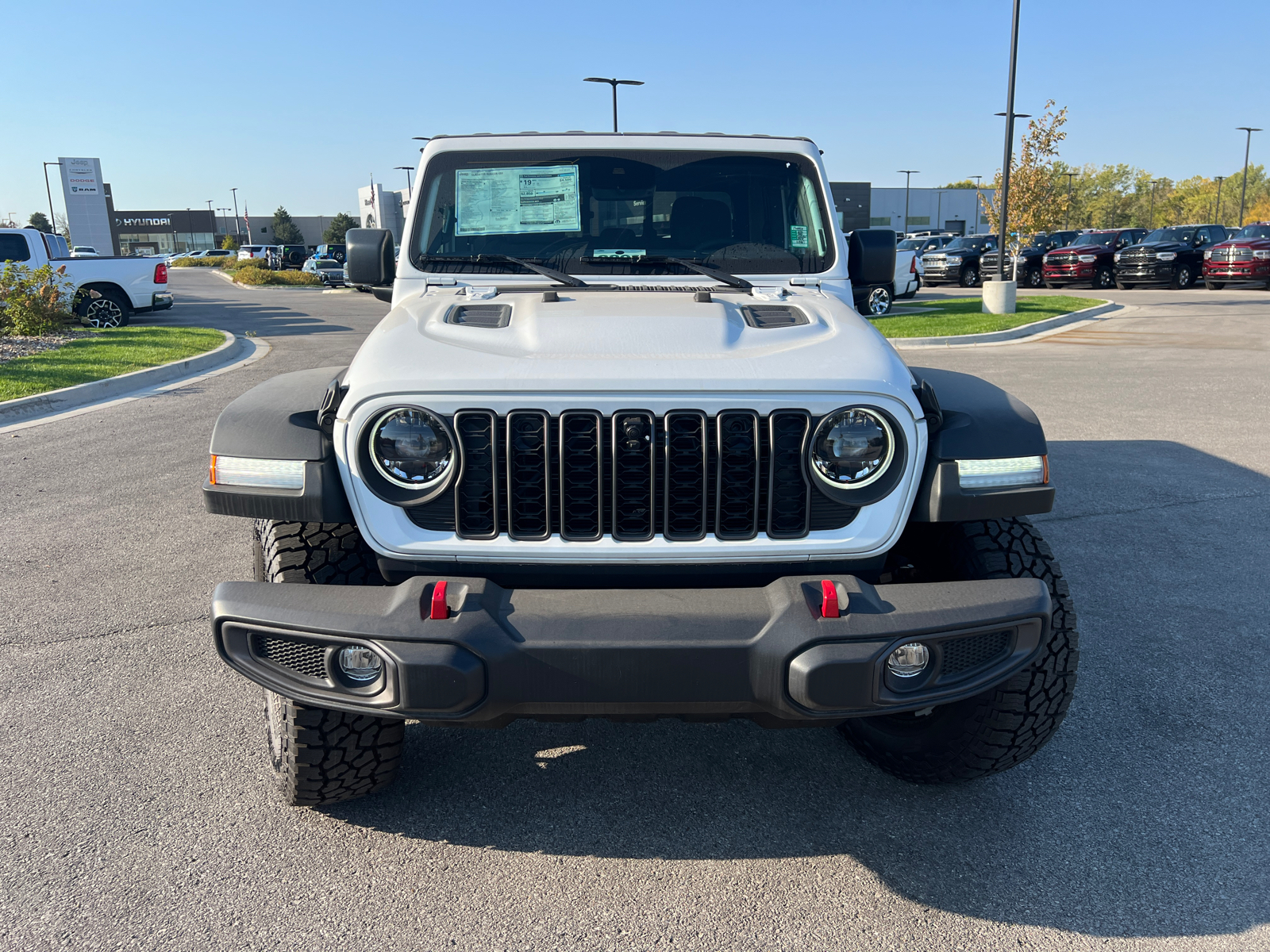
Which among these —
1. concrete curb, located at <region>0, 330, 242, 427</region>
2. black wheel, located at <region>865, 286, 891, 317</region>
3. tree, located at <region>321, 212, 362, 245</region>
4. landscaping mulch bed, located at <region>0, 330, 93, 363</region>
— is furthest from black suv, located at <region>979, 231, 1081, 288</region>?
tree, located at <region>321, 212, 362, 245</region>

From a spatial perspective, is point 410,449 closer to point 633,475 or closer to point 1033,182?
point 633,475

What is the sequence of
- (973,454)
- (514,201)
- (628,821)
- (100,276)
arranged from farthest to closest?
(100,276)
(514,201)
(628,821)
(973,454)

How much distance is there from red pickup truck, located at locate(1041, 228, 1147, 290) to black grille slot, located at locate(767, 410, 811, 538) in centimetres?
3001

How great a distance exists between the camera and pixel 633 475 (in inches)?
99.0

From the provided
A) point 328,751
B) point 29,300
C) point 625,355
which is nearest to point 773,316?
point 625,355

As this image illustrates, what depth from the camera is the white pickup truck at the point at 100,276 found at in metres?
16.9

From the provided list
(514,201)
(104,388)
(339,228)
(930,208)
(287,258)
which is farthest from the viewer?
(930,208)

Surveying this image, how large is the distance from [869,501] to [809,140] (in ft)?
6.91

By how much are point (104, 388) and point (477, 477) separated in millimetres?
9774

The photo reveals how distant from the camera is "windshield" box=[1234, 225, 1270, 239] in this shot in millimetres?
26719

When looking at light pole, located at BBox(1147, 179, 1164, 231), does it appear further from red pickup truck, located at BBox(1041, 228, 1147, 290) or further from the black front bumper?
the black front bumper

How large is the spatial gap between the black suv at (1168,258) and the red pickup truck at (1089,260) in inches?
23.6

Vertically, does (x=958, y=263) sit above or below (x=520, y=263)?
below

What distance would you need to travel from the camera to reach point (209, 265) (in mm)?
69938
